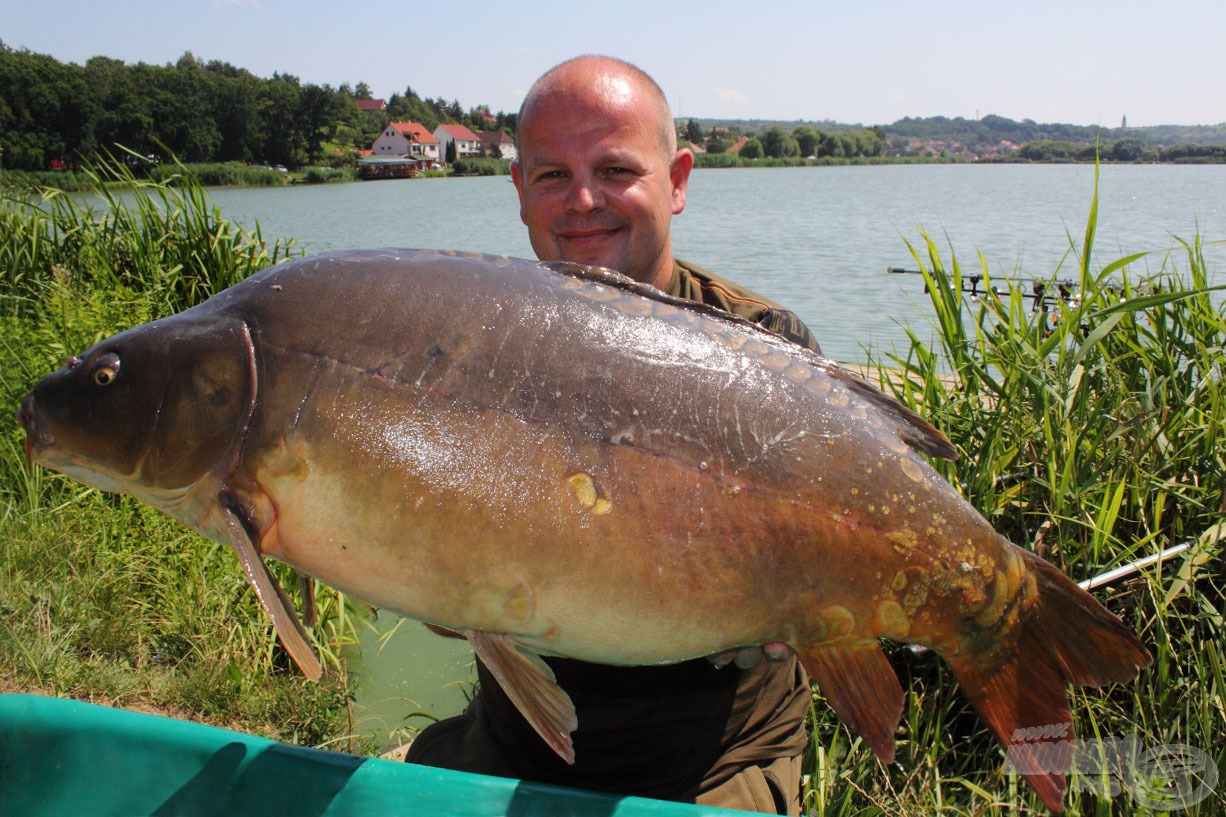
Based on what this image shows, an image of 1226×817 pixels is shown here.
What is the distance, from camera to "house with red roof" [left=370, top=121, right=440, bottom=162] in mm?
88562

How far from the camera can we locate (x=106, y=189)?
5.57 metres

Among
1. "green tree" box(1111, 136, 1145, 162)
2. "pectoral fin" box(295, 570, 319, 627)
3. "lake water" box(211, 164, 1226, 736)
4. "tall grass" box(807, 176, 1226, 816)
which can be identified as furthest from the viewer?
"green tree" box(1111, 136, 1145, 162)

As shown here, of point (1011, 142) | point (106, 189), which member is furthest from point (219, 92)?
point (1011, 142)

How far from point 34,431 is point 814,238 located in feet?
69.4

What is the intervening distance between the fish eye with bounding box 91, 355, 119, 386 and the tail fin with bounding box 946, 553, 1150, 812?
4.95 ft

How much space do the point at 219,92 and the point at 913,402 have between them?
234ft

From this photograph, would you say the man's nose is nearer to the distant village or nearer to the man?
the man

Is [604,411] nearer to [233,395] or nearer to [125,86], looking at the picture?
[233,395]

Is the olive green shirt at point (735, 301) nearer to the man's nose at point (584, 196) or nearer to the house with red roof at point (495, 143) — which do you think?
the man's nose at point (584, 196)

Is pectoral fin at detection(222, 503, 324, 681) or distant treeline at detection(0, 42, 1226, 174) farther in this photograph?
distant treeline at detection(0, 42, 1226, 174)

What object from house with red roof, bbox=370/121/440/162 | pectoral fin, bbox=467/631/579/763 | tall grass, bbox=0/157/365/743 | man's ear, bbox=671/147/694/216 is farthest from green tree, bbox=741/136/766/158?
pectoral fin, bbox=467/631/579/763

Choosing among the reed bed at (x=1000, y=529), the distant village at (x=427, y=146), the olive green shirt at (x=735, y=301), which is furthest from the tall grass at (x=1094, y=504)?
the distant village at (x=427, y=146)

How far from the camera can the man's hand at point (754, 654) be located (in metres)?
1.53

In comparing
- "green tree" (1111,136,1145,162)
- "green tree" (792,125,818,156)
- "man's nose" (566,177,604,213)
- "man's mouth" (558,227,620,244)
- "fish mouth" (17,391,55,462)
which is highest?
"green tree" (792,125,818,156)
